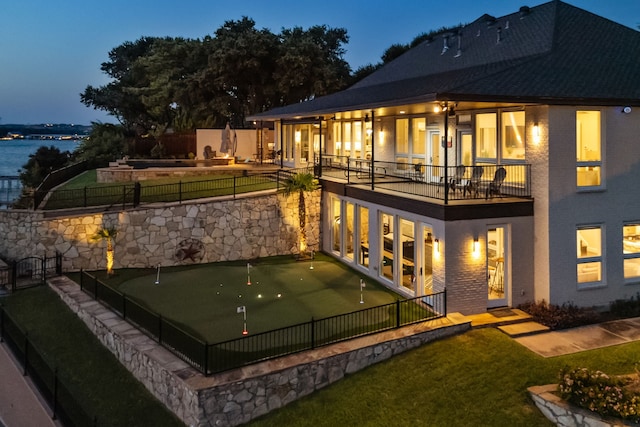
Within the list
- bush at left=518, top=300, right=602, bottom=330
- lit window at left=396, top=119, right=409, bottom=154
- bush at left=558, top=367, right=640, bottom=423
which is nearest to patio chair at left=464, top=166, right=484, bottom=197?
bush at left=518, top=300, right=602, bottom=330

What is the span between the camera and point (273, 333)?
39.9 ft

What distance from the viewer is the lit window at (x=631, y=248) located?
48.3 feet

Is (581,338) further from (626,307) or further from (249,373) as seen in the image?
(249,373)

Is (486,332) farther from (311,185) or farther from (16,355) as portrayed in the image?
(16,355)

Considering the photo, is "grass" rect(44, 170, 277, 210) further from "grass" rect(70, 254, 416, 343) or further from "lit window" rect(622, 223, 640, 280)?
"lit window" rect(622, 223, 640, 280)

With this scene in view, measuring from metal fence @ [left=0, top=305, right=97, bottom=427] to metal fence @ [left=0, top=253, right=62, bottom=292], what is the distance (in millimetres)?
2988

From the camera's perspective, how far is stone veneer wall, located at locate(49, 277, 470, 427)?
10.1 metres

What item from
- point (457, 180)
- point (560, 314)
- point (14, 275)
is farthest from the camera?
point (14, 275)

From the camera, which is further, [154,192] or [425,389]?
[154,192]

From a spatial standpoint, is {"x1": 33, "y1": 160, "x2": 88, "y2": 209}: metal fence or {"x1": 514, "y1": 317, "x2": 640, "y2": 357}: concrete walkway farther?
{"x1": 33, "y1": 160, "x2": 88, "y2": 209}: metal fence

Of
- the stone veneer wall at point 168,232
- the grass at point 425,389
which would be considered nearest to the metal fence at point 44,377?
the grass at point 425,389

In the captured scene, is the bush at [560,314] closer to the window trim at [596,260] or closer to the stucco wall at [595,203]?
the stucco wall at [595,203]

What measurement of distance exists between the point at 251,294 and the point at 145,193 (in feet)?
34.7

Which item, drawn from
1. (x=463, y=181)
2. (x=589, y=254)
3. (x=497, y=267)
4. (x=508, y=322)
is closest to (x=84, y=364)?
(x=508, y=322)
